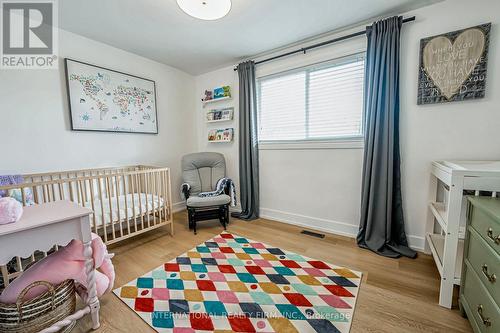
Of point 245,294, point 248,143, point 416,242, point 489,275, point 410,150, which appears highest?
point 248,143

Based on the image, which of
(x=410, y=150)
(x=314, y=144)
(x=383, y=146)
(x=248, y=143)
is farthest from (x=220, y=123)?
(x=410, y=150)

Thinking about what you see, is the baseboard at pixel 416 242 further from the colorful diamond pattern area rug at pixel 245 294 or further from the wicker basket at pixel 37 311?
the wicker basket at pixel 37 311

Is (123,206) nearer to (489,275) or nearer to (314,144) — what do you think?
(314,144)

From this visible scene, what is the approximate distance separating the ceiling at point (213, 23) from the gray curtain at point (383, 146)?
0.32 metres

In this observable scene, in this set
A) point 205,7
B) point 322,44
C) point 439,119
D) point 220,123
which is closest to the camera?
point 205,7

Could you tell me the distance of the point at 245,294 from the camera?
1.47 meters

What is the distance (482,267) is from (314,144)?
1.72m

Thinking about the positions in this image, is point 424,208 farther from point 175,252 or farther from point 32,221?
point 32,221

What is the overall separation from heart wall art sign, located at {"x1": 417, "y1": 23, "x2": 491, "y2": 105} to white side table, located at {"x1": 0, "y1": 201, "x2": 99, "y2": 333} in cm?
282

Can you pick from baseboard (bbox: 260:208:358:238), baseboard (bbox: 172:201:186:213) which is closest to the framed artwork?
baseboard (bbox: 172:201:186:213)

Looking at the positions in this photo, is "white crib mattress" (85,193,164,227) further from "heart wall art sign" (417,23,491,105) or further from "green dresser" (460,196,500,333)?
"heart wall art sign" (417,23,491,105)

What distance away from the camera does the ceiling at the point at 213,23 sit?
6.01 ft

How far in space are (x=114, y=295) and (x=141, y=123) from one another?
216 cm

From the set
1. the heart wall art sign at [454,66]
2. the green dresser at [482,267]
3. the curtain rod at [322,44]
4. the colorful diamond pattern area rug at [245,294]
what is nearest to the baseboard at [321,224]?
the colorful diamond pattern area rug at [245,294]
